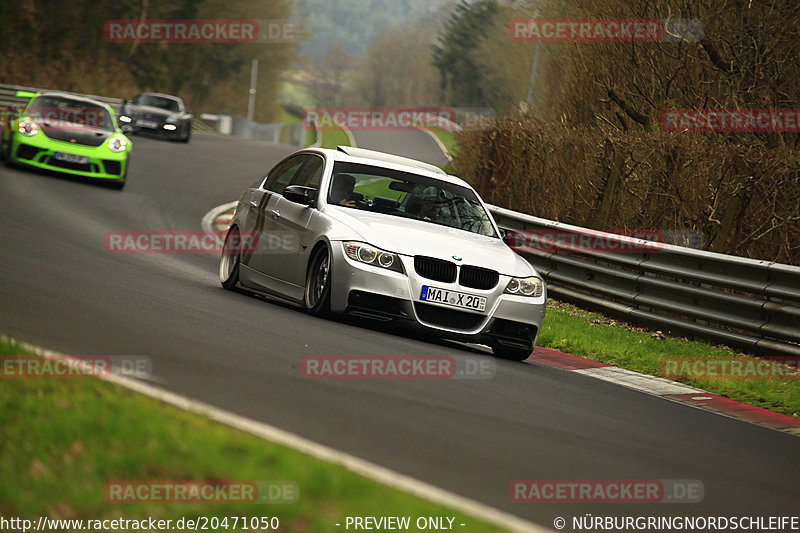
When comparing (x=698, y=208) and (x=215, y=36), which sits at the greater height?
(x=215, y=36)

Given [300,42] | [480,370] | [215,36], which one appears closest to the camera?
[480,370]

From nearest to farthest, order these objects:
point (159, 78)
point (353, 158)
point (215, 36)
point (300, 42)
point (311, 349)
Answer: point (311, 349), point (353, 158), point (159, 78), point (215, 36), point (300, 42)

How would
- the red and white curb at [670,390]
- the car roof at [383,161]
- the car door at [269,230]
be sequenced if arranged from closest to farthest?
the red and white curb at [670,390] → the car door at [269,230] → the car roof at [383,161]

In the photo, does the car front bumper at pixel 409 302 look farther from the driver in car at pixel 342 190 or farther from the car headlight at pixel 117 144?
the car headlight at pixel 117 144

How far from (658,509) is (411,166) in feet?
22.2

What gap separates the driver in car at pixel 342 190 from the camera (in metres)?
10.6

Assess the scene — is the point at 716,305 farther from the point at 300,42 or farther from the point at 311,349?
the point at 300,42

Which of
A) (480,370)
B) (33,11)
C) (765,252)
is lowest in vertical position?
(480,370)

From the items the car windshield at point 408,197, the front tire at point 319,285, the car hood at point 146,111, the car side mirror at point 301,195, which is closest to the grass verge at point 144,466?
the front tire at point 319,285

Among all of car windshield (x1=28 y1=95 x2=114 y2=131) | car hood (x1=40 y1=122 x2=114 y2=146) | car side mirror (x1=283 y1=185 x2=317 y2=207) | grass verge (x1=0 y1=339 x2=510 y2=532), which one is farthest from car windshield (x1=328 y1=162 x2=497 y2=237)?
car windshield (x1=28 y1=95 x2=114 y2=131)

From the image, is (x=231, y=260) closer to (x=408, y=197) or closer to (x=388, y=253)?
(x=408, y=197)

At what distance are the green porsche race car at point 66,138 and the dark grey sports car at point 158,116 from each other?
1451cm

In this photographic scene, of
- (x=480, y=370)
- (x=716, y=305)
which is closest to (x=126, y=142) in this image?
(x=716, y=305)

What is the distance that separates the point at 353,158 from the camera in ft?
37.1
